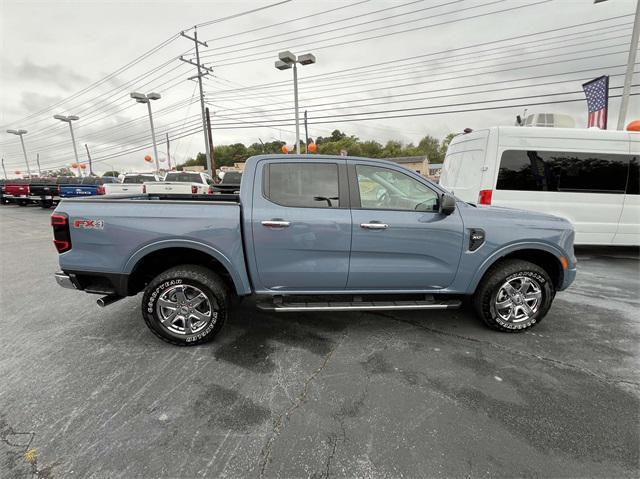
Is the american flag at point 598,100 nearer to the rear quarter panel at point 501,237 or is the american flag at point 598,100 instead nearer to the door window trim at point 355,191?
the rear quarter panel at point 501,237

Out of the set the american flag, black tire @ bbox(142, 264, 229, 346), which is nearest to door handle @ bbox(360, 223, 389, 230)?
black tire @ bbox(142, 264, 229, 346)

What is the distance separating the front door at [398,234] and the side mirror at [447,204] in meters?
0.09

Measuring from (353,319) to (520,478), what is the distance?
6.98 ft

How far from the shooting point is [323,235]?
9.87ft

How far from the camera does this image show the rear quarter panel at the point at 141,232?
2.90 m

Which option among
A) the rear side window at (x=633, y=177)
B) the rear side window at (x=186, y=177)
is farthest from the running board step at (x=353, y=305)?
the rear side window at (x=186, y=177)

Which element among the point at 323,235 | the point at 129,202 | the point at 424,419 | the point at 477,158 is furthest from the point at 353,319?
the point at 477,158

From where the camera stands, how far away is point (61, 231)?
2904 millimetres

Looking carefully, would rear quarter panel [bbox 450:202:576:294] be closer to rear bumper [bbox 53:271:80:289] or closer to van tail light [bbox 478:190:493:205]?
van tail light [bbox 478:190:493:205]

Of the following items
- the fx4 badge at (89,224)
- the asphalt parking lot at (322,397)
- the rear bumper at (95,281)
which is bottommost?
the asphalt parking lot at (322,397)

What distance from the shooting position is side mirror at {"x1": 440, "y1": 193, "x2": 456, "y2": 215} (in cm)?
296

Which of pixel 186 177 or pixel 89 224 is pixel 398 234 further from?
pixel 186 177

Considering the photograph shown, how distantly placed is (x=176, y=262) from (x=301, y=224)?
56.8 inches

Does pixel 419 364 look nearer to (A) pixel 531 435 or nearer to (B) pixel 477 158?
(A) pixel 531 435
